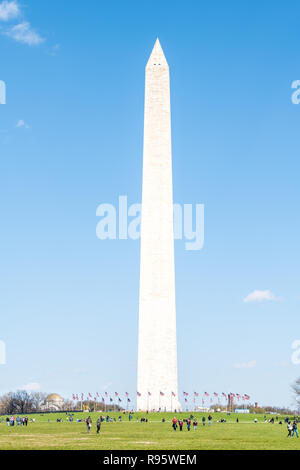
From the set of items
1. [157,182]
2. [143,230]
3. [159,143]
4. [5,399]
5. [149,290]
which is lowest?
[5,399]

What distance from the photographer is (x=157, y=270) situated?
234 feet

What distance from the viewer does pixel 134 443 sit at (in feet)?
94.7

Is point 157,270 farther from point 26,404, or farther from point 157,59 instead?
point 26,404

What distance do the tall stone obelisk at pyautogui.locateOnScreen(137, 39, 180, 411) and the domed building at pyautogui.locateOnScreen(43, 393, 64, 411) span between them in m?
42.1

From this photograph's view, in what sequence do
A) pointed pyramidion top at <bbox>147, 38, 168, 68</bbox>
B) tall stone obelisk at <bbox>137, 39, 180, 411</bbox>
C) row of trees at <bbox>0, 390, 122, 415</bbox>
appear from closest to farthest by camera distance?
1. tall stone obelisk at <bbox>137, 39, 180, 411</bbox>
2. pointed pyramidion top at <bbox>147, 38, 168, 68</bbox>
3. row of trees at <bbox>0, 390, 122, 415</bbox>

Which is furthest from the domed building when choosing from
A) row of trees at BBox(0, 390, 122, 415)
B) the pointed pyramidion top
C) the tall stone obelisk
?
the pointed pyramidion top

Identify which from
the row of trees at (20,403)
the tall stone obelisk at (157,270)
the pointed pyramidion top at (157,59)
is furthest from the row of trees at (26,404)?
the pointed pyramidion top at (157,59)

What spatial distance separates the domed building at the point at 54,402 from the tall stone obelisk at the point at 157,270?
42114 millimetres

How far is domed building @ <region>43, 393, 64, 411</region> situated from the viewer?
109 metres

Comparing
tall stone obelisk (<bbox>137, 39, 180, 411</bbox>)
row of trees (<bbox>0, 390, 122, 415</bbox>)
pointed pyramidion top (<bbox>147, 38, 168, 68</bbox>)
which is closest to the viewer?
tall stone obelisk (<bbox>137, 39, 180, 411</bbox>)

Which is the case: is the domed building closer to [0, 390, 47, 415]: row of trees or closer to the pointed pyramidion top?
[0, 390, 47, 415]: row of trees
